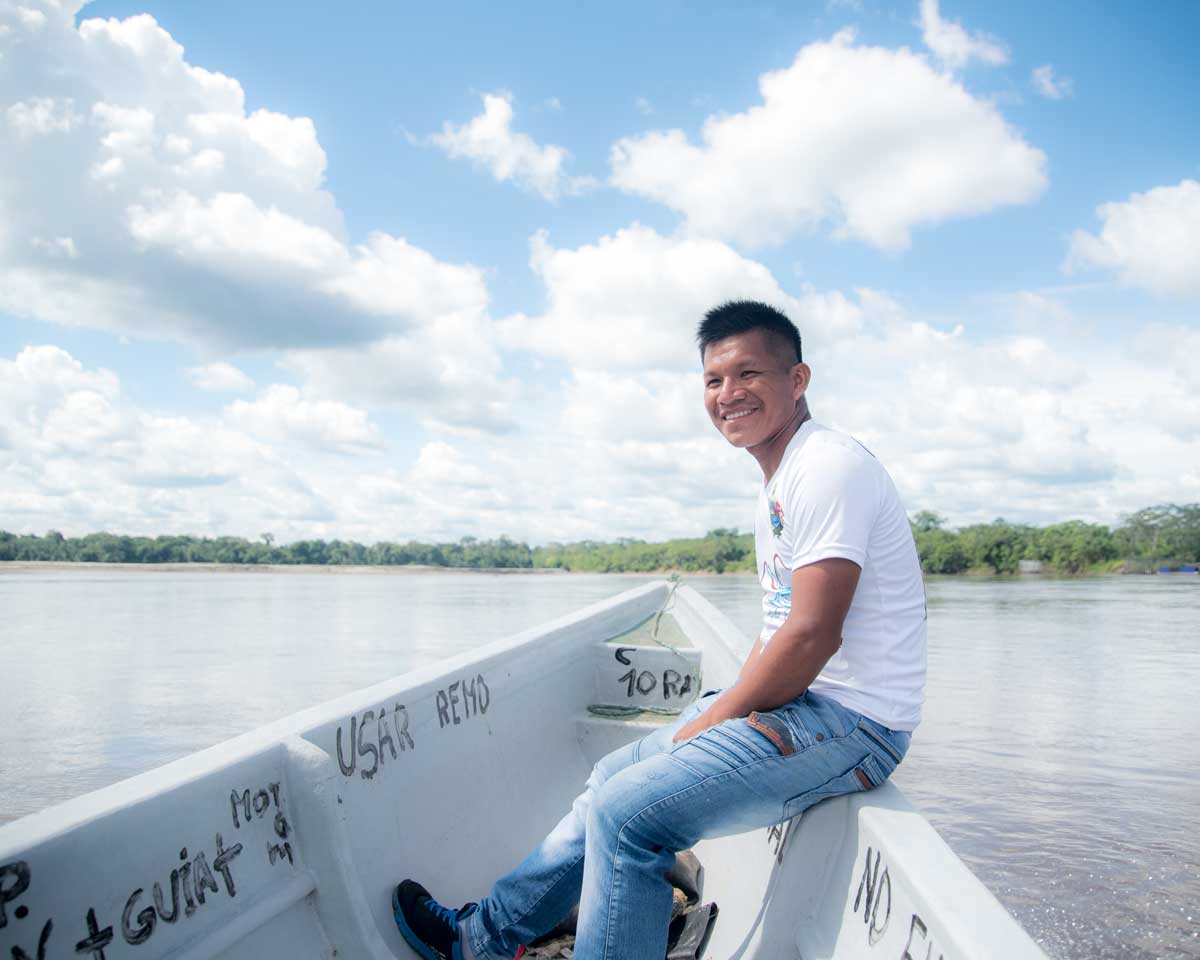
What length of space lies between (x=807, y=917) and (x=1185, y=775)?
228 inches

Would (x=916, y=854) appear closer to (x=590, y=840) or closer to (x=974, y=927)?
(x=974, y=927)

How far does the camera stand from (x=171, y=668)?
12.5m

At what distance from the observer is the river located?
156 inches

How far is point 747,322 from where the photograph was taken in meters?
2.01

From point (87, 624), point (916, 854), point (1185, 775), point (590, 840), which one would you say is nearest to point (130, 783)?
point (590, 840)

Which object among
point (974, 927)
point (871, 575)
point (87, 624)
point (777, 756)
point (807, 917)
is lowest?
point (87, 624)

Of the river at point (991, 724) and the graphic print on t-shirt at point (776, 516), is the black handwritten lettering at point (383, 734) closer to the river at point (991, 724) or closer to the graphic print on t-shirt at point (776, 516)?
the graphic print on t-shirt at point (776, 516)

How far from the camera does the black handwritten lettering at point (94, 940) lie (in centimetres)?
129

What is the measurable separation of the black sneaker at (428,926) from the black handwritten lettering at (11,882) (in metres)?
1.03

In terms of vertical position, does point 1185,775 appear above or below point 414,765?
below

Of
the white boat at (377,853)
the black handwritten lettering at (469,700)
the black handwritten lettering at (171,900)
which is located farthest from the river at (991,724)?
the black handwritten lettering at (171,900)

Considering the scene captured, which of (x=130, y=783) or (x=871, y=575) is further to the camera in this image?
(x=871, y=575)

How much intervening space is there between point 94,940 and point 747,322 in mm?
1785

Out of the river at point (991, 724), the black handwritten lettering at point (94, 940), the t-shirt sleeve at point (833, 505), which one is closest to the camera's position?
the black handwritten lettering at point (94, 940)
